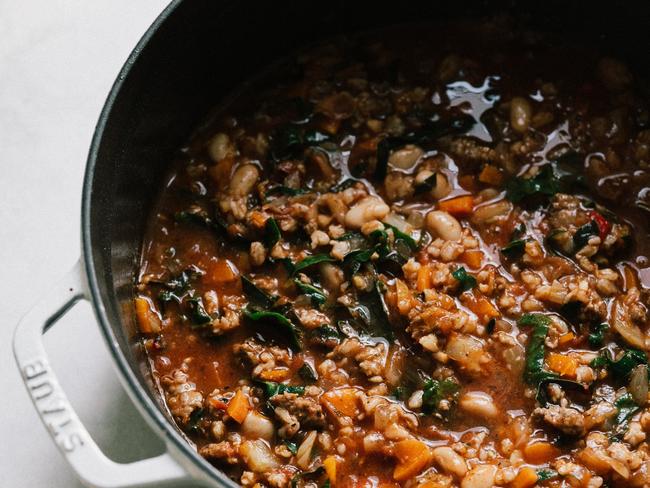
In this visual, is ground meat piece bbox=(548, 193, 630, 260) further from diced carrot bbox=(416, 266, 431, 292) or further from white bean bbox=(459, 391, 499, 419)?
white bean bbox=(459, 391, 499, 419)

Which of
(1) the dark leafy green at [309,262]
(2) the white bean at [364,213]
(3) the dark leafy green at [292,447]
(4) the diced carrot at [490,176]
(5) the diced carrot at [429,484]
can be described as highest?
(2) the white bean at [364,213]

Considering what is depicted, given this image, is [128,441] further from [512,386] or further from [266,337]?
[512,386]

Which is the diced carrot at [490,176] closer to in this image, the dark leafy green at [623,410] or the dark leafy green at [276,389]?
the dark leafy green at [623,410]

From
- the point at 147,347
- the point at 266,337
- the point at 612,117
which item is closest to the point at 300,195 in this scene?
the point at 266,337

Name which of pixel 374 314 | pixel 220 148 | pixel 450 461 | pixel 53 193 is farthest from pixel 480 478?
pixel 53 193

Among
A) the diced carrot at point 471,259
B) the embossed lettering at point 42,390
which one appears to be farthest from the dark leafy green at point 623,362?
the embossed lettering at point 42,390

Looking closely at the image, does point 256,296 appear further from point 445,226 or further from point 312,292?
point 445,226

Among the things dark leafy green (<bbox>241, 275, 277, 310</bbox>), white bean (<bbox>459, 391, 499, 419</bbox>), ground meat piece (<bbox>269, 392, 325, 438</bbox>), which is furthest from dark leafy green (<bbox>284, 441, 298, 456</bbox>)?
white bean (<bbox>459, 391, 499, 419</bbox>)
